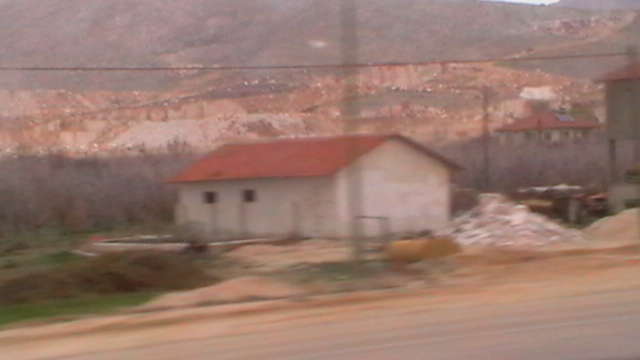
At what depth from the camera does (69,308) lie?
15516mm

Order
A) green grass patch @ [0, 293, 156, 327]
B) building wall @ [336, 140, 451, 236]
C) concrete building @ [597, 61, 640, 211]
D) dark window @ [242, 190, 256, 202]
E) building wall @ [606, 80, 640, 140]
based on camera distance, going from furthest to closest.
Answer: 1. building wall @ [606, 80, 640, 140]
2. concrete building @ [597, 61, 640, 211]
3. dark window @ [242, 190, 256, 202]
4. building wall @ [336, 140, 451, 236]
5. green grass patch @ [0, 293, 156, 327]

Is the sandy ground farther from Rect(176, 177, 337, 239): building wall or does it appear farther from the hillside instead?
the hillside

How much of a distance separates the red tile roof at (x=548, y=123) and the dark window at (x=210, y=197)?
2721 cm

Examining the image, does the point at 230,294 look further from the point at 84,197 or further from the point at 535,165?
the point at 535,165

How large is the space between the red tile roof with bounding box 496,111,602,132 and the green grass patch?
4509 cm

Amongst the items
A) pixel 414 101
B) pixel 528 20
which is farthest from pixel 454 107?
pixel 528 20

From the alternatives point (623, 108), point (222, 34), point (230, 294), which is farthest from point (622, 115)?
point (222, 34)

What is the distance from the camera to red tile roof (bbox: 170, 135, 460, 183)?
1385 inches

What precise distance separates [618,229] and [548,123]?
33235 millimetres

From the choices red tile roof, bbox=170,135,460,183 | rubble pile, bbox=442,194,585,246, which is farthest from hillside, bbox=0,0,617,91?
rubble pile, bbox=442,194,585,246

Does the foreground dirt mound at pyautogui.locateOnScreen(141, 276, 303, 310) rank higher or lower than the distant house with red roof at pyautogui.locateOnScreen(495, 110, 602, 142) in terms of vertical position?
lower

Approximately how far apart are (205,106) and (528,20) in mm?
27898

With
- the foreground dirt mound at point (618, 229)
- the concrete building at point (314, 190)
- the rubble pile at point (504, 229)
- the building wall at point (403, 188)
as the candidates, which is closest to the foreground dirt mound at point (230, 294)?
the rubble pile at point (504, 229)

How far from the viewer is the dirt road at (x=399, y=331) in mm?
10062
